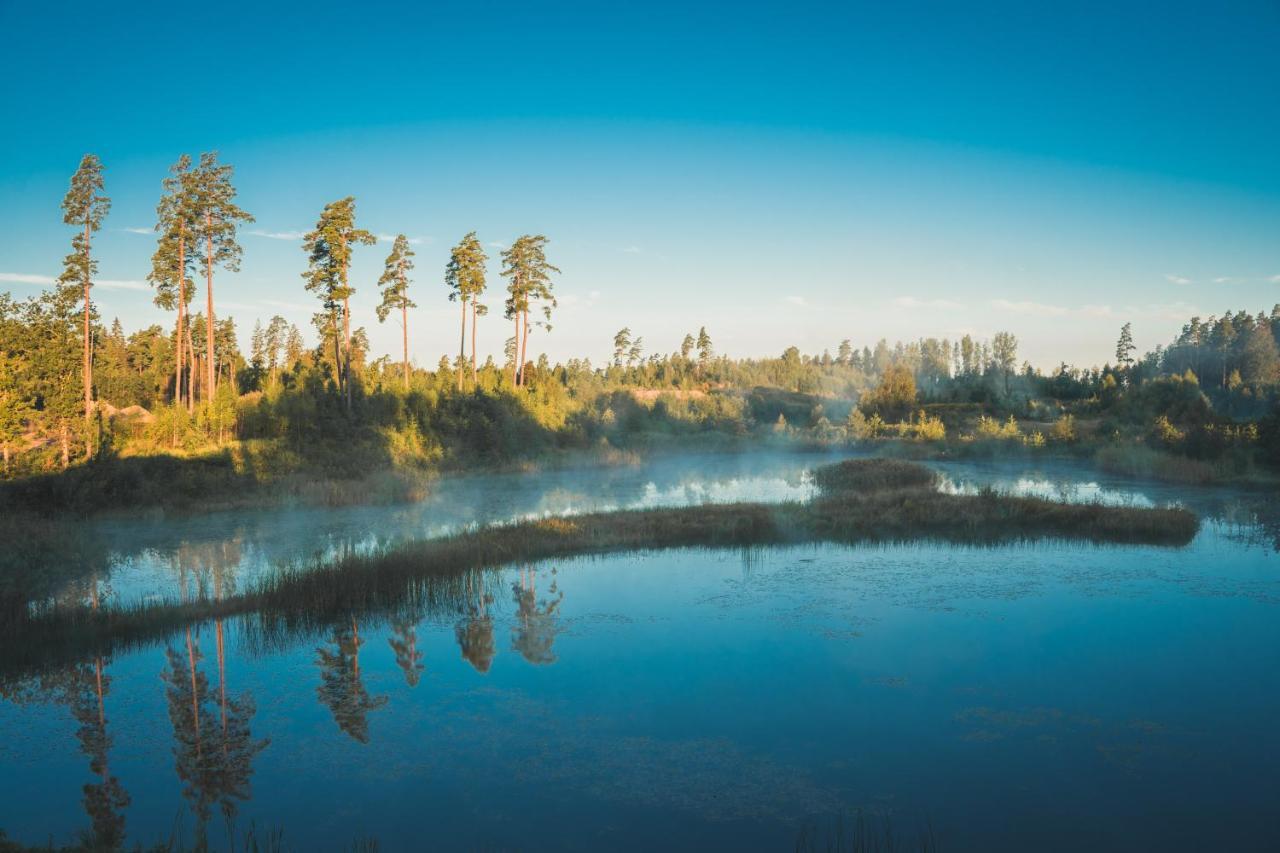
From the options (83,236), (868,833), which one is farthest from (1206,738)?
(83,236)

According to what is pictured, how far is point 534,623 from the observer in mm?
12078

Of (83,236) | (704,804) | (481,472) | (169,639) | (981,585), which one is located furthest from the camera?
(481,472)

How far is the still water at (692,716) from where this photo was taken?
6.57 metres

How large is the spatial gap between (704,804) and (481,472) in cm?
2763

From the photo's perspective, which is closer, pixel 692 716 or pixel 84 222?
pixel 692 716

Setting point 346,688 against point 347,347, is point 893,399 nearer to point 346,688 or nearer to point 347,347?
point 347,347

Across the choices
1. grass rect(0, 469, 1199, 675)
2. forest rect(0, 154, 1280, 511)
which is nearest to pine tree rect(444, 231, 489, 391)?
forest rect(0, 154, 1280, 511)

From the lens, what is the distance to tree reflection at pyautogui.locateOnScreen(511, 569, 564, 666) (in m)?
10.8

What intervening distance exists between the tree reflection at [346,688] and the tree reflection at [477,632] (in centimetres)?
142

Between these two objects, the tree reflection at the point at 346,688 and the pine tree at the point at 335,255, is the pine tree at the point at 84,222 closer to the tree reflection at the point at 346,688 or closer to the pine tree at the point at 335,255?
the pine tree at the point at 335,255

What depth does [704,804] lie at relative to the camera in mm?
6805

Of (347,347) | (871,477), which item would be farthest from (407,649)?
(347,347)

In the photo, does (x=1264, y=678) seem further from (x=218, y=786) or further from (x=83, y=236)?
(x=83, y=236)

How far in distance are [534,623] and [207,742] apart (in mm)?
4998
